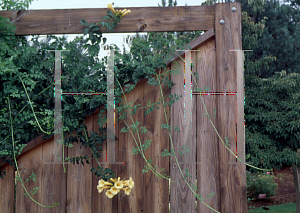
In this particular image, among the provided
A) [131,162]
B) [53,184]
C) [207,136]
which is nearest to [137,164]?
[131,162]

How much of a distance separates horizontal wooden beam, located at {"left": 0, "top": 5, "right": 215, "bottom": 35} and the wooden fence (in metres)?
0.14

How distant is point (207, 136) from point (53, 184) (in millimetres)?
1332

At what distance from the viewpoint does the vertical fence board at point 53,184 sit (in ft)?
7.34

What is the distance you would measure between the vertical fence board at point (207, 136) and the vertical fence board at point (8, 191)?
1.56 metres

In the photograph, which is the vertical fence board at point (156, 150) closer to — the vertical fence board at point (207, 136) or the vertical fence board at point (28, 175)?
the vertical fence board at point (207, 136)

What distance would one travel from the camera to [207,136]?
2.22 metres

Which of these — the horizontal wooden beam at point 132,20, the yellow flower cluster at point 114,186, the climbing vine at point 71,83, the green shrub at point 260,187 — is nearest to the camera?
the yellow flower cluster at point 114,186

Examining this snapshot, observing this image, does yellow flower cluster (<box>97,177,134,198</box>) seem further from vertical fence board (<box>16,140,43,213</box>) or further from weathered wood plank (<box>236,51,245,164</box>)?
weathered wood plank (<box>236,51,245,164</box>)

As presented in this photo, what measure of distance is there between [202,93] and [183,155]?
1.75 ft

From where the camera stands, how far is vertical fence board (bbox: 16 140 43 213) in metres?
2.26

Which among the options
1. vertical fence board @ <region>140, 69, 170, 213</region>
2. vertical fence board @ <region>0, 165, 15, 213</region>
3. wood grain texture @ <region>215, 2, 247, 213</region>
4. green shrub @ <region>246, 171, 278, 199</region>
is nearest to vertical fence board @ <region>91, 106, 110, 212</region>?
vertical fence board @ <region>140, 69, 170, 213</region>

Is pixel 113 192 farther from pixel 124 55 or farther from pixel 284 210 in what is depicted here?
pixel 284 210

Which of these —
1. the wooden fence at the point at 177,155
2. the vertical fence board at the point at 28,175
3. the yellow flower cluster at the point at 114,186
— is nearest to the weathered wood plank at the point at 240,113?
the wooden fence at the point at 177,155

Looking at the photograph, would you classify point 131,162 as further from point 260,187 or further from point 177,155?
point 260,187
